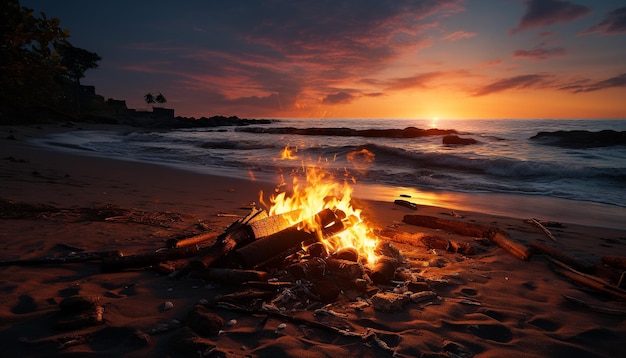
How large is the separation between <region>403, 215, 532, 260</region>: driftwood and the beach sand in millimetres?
156

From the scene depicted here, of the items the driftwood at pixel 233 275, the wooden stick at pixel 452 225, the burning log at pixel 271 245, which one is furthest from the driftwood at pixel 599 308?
the driftwood at pixel 233 275

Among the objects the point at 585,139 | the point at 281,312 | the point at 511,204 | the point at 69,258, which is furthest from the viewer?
the point at 585,139

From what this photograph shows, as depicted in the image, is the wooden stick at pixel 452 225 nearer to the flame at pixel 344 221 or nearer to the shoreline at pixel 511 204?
the flame at pixel 344 221

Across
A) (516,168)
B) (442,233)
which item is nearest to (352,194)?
(442,233)

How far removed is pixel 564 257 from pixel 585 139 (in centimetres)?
4526

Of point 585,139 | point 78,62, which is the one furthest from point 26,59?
point 78,62

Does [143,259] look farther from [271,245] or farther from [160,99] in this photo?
[160,99]

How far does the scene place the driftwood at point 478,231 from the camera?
6.21 meters

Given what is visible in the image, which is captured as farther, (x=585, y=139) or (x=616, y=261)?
(x=585, y=139)

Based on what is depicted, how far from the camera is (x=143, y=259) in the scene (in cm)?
497

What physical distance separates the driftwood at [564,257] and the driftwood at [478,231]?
34 centimetres

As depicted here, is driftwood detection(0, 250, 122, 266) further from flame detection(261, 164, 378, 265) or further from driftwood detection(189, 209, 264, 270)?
flame detection(261, 164, 378, 265)

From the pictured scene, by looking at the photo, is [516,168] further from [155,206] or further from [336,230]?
[155,206]

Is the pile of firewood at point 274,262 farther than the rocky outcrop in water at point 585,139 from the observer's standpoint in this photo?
No
